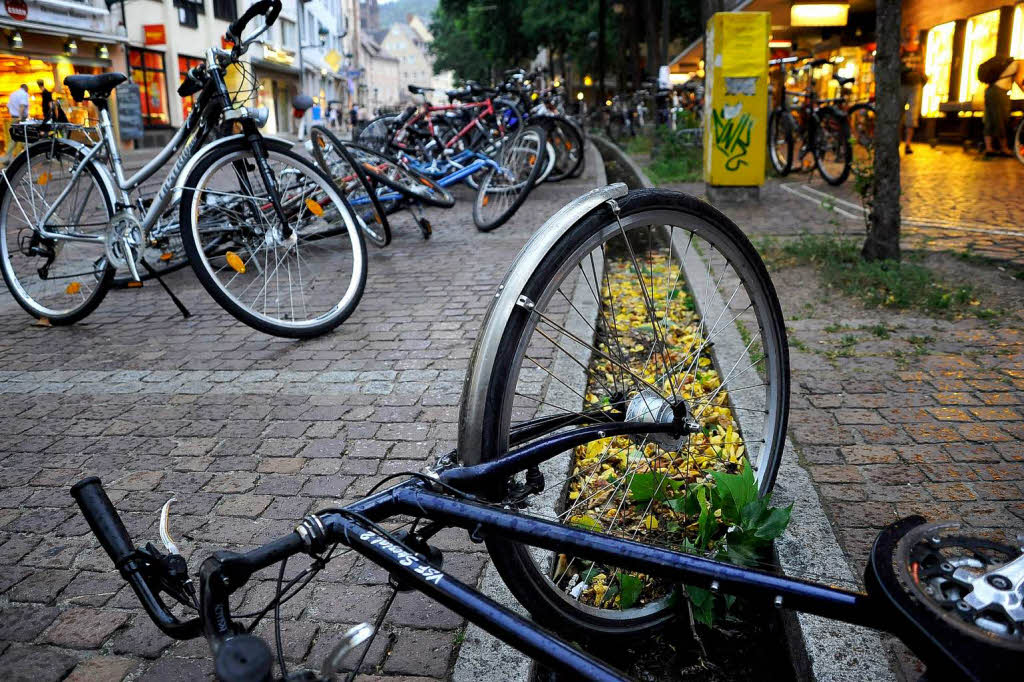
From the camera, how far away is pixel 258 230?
4715 mm

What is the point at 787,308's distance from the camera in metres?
4.99

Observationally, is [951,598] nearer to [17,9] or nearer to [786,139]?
[786,139]

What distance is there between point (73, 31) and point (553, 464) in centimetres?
2872

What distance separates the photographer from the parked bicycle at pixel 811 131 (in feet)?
35.5

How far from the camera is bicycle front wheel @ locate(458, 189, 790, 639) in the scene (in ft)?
5.94

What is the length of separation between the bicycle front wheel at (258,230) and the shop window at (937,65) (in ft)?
58.3

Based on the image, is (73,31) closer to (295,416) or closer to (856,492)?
(295,416)

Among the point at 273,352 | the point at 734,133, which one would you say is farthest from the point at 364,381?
the point at 734,133

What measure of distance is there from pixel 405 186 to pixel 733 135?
14.1 feet

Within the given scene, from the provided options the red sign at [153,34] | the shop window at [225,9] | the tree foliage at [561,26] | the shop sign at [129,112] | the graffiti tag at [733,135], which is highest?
the shop window at [225,9]

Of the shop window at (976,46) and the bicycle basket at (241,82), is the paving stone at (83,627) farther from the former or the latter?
the shop window at (976,46)

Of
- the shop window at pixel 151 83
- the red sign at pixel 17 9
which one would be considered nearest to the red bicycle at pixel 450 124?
the red sign at pixel 17 9

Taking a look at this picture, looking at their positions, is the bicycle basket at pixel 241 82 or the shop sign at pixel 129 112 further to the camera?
the shop sign at pixel 129 112

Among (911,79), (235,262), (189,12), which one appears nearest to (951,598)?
(235,262)
